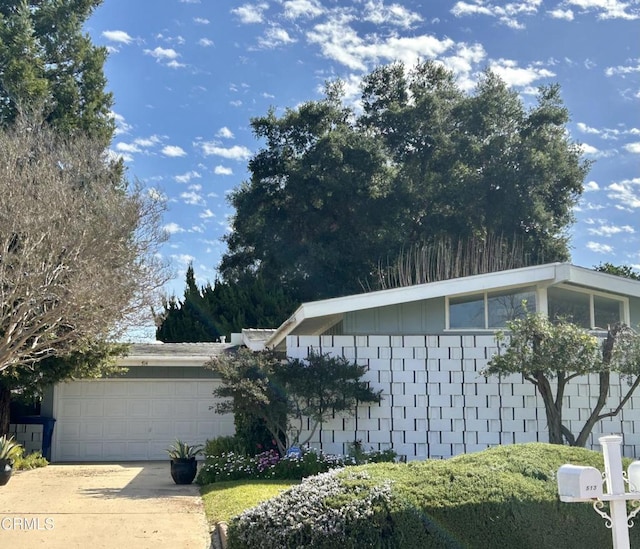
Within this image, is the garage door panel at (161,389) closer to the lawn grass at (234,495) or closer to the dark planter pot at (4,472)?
the dark planter pot at (4,472)

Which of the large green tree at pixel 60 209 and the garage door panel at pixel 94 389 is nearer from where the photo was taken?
the large green tree at pixel 60 209

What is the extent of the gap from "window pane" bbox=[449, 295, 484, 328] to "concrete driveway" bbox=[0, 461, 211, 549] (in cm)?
585

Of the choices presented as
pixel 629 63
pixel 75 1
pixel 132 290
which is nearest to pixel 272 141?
pixel 75 1

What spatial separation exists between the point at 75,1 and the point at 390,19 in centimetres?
1195

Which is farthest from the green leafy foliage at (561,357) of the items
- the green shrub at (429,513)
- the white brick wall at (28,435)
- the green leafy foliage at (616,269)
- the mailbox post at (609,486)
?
the green leafy foliage at (616,269)

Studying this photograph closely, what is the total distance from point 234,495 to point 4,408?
9.95 meters

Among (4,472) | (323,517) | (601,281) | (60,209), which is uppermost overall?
(60,209)

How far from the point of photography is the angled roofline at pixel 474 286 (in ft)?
44.5

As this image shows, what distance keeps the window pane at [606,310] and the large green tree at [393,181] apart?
1438 centimetres

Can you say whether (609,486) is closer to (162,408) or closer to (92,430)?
(162,408)

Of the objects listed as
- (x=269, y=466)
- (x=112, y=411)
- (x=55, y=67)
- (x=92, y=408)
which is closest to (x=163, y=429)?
(x=112, y=411)

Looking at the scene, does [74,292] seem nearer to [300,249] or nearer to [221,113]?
[221,113]

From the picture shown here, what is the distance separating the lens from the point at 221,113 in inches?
842

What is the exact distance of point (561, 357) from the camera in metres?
11.6
